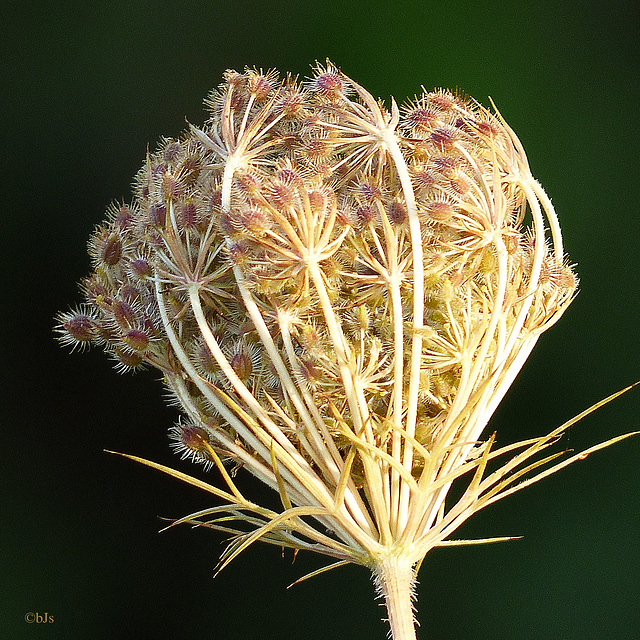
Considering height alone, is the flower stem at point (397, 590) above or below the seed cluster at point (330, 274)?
below

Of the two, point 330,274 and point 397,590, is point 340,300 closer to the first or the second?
point 330,274

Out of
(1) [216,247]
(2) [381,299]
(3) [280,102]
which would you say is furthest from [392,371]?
(3) [280,102]

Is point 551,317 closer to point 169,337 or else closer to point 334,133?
point 334,133

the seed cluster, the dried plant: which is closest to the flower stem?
the dried plant

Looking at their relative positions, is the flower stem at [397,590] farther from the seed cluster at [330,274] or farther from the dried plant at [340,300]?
the seed cluster at [330,274]

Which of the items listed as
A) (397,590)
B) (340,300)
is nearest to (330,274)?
(340,300)

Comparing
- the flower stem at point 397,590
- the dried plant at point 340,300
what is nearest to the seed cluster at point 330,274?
the dried plant at point 340,300
